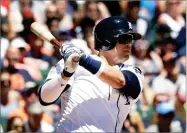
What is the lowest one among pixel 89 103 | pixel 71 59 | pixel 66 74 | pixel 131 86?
pixel 89 103

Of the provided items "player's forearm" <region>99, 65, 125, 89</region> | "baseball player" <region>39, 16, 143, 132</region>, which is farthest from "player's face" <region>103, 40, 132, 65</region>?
"player's forearm" <region>99, 65, 125, 89</region>

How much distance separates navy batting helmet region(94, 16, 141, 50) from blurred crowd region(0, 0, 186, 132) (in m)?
3.82

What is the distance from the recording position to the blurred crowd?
8.35 meters

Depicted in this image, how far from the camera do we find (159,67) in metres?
9.54

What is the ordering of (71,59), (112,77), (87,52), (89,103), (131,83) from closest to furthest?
1. (71,59)
2. (112,77)
3. (131,83)
4. (89,103)
5. (87,52)

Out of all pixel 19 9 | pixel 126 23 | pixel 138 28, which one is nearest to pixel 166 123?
pixel 138 28

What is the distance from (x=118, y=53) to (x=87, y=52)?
176 inches

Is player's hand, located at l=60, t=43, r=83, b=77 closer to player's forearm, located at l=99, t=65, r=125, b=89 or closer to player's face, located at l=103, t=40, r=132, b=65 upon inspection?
player's forearm, located at l=99, t=65, r=125, b=89

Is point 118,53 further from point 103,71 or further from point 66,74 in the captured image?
point 66,74

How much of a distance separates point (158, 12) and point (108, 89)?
20.9 ft

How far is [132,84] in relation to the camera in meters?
4.24

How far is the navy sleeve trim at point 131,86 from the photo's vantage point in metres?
4.21

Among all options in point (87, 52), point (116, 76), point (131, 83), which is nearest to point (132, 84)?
point (131, 83)

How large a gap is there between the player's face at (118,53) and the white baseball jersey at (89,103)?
6 centimetres
